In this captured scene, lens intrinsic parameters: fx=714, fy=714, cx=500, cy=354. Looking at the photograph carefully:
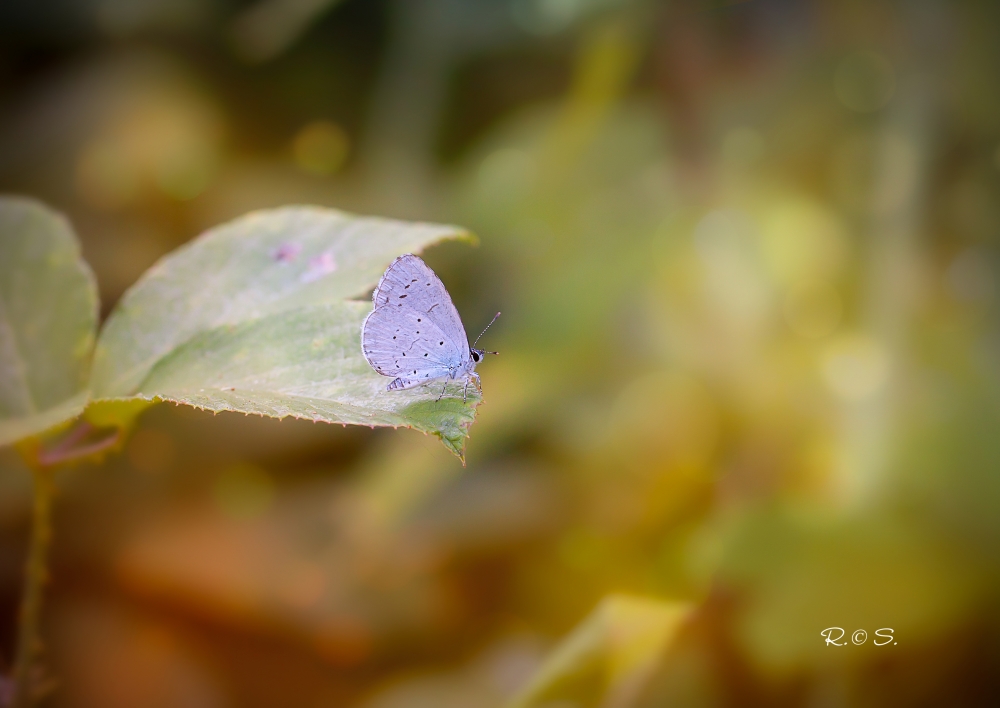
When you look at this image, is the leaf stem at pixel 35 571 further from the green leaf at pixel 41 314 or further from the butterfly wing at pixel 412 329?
the butterfly wing at pixel 412 329

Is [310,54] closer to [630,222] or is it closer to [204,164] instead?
[204,164]

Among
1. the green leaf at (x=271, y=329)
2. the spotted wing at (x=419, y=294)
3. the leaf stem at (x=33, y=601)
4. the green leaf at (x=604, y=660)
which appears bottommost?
the leaf stem at (x=33, y=601)

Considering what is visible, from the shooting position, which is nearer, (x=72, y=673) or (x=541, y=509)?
(x=72, y=673)

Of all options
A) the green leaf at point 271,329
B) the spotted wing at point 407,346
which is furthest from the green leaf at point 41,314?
the spotted wing at point 407,346

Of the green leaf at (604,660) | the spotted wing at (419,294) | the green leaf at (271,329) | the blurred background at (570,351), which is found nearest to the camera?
the green leaf at (271,329)


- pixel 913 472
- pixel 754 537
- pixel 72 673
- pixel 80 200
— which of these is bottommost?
pixel 72 673

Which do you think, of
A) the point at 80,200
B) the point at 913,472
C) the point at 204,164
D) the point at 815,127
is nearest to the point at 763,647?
the point at 913,472

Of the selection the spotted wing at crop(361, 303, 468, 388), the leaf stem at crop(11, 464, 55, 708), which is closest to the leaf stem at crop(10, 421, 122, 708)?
the leaf stem at crop(11, 464, 55, 708)
